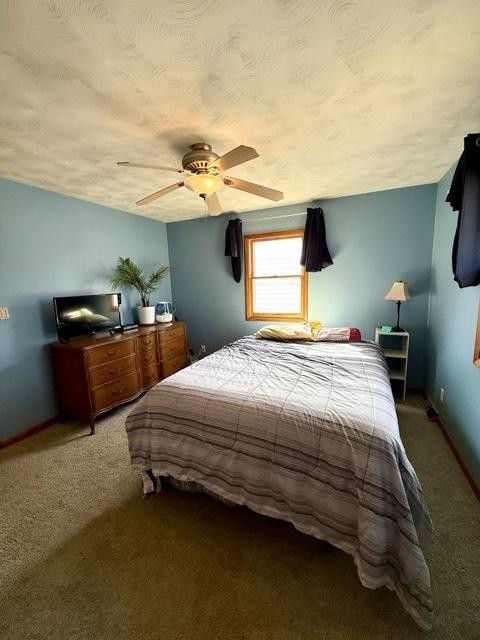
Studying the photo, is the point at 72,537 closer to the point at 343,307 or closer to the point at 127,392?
the point at 127,392

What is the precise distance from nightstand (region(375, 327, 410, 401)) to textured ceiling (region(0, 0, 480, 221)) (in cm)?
176

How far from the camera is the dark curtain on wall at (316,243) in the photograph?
3.24 meters

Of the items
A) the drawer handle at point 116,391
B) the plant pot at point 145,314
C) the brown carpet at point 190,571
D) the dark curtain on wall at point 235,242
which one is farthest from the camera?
the dark curtain on wall at point 235,242

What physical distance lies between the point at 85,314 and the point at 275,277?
7.97ft

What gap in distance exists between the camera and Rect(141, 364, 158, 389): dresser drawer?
10.3ft

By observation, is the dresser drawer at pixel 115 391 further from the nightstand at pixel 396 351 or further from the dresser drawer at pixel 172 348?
the nightstand at pixel 396 351


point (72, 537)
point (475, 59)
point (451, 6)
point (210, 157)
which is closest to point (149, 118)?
point (210, 157)

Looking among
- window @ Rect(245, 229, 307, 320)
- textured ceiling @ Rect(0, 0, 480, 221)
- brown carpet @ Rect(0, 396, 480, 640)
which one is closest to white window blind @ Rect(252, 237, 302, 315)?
window @ Rect(245, 229, 307, 320)

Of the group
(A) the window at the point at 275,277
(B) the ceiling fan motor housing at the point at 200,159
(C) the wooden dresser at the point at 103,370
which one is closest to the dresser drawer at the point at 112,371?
(C) the wooden dresser at the point at 103,370

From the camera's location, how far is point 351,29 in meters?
1.04

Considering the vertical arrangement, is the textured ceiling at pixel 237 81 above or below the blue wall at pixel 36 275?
above

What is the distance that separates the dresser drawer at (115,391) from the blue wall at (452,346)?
3.10 metres

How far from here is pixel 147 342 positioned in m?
3.16

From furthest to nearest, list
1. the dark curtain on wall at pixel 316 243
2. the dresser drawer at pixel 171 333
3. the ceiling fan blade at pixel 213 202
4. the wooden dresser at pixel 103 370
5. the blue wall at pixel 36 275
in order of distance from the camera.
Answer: the dresser drawer at pixel 171 333
the dark curtain on wall at pixel 316 243
the wooden dresser at pixel 103 370
the blue wall at pixel 36 275
the ceiling fan blade at pixel 213 202
